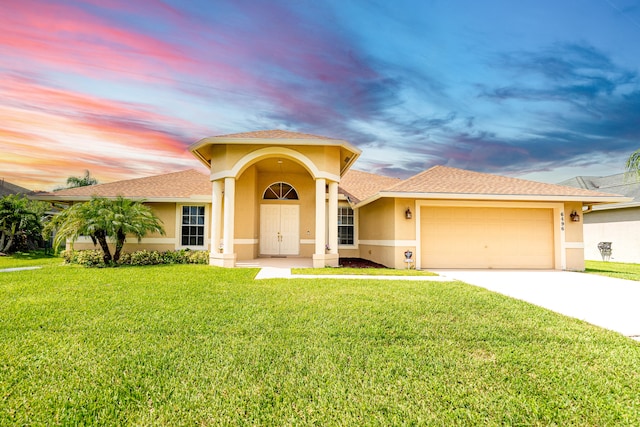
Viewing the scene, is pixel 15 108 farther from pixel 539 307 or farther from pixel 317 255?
pixel 539 307

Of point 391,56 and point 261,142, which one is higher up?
point 391,56

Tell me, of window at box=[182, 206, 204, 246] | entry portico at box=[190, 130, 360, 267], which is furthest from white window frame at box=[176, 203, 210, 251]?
entry portico at box=[190, 130, 360, 267]

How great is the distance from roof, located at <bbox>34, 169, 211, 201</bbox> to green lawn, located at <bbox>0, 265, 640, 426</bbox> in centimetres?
830

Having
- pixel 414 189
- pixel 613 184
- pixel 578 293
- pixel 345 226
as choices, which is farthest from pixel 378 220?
pixel 613 184

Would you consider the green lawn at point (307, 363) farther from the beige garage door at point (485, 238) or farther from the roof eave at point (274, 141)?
the roof eave at point (274, 141)

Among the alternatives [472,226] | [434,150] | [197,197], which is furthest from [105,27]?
[434,150]

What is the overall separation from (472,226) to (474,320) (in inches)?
311

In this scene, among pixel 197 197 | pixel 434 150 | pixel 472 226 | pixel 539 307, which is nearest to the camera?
pixel 539 307

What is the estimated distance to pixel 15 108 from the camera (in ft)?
34.4

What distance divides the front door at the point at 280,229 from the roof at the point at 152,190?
2911 mm

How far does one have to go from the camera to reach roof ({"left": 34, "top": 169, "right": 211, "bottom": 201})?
14086 mm

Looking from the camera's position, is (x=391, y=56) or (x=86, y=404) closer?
(x=86, y=404)

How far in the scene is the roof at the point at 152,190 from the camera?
1409cm

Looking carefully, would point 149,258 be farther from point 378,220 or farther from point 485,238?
point 485,238
